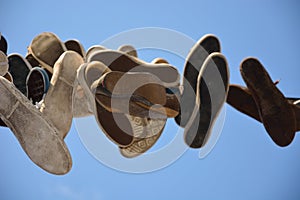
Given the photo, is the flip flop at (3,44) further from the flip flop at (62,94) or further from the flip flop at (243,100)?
the flip flop at (243,100)

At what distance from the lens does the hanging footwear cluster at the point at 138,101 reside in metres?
1.04

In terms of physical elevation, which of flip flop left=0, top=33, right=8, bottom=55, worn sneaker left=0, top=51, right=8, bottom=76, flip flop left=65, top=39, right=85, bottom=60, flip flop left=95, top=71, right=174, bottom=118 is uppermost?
flip flop left=65, top=39, right=85, bottom=60

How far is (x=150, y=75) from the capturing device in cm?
104

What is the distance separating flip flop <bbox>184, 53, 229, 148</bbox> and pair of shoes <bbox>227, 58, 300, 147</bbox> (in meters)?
0.06

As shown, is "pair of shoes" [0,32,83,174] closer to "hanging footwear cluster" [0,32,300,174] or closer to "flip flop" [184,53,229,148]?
"hanging footwear cluster" [0,32,300,174]

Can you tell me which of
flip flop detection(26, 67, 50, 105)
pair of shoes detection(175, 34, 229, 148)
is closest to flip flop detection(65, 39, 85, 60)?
flip flop detection(26, 67, 50, 105)

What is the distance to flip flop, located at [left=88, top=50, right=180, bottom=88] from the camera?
1.10m

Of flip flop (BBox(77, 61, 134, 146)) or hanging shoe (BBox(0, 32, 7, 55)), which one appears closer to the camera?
flip flop (BBox(77, 61, 134, 146))

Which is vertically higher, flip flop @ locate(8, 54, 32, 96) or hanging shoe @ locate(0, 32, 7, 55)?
hanging shoe @ locate(0, 32, 7, 55)

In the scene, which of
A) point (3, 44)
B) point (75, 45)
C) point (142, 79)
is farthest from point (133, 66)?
point (3, 44)

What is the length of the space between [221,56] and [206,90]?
0.07 m

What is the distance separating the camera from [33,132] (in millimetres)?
1142

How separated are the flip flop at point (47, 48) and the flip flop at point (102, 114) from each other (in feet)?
0.89

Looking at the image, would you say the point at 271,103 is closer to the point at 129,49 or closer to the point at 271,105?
the point at 271,105
